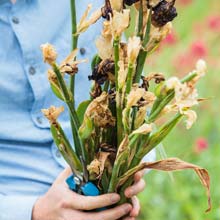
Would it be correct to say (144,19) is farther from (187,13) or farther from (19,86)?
(187,13)

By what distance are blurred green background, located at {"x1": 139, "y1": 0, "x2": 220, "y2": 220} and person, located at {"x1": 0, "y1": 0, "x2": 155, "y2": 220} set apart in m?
0.52

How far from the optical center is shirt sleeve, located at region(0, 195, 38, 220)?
1.49 m

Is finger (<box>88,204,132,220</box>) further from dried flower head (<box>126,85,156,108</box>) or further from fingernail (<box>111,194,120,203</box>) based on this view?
dried flower head (<box>126,85,156,108</box>)

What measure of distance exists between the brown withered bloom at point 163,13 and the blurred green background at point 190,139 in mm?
823

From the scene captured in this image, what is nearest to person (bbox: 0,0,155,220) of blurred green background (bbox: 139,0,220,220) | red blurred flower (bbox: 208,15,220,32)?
blurred green background (bbox: 139,0,220,220)

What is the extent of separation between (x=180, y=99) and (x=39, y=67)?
462 mm

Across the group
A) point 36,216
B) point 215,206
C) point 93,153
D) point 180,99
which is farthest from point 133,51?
point 215,206

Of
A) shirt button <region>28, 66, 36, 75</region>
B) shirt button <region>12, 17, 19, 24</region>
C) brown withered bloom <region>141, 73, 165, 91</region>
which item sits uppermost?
shirt button <region>12, 17, 19, 24</region>

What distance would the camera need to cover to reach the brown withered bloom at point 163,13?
126 cm

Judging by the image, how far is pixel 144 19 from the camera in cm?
129

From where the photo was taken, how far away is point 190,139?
300cm

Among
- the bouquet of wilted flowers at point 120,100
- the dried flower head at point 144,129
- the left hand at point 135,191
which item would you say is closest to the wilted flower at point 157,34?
the bouquet of wilted flowers at point 120,100

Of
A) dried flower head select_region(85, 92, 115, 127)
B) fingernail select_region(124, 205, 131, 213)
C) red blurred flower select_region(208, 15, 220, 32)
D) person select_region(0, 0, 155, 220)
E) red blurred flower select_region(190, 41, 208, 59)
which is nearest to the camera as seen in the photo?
dried flower head select_region(85, 92, 115, 127)

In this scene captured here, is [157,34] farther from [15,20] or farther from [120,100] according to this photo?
[15,20]
